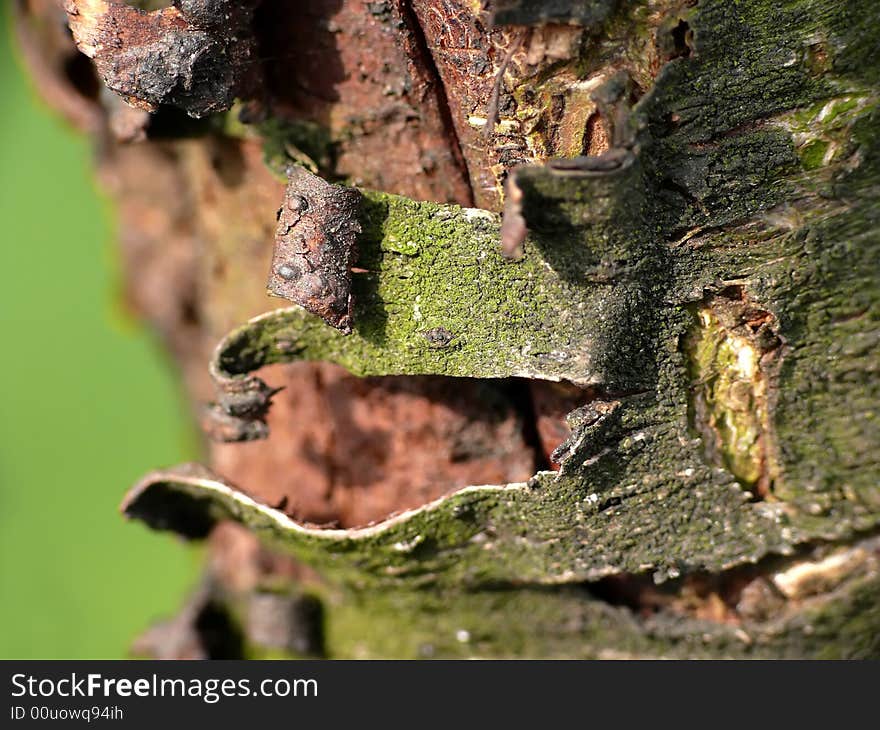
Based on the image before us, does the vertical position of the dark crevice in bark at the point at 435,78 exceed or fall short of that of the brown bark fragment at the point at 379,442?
it exceeds it

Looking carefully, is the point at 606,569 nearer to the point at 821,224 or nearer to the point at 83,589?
the point at 821,224

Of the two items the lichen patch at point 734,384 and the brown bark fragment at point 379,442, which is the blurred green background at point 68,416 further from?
the lichen patch at point 734,384

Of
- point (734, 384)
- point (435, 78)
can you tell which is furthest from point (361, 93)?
point (734, 384)

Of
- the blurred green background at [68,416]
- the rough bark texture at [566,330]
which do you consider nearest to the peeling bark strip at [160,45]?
the rough bark texture at [566,330]

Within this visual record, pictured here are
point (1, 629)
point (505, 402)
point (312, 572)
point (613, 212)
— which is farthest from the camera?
point (1, 629)

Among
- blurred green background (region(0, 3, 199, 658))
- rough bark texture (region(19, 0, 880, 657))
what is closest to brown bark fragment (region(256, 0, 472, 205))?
rough bark texture (region(19, 0, 880, 657))

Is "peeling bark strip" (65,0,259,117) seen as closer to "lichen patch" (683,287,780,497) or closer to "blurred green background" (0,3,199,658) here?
"lichen patch" (683,287,780,497)
